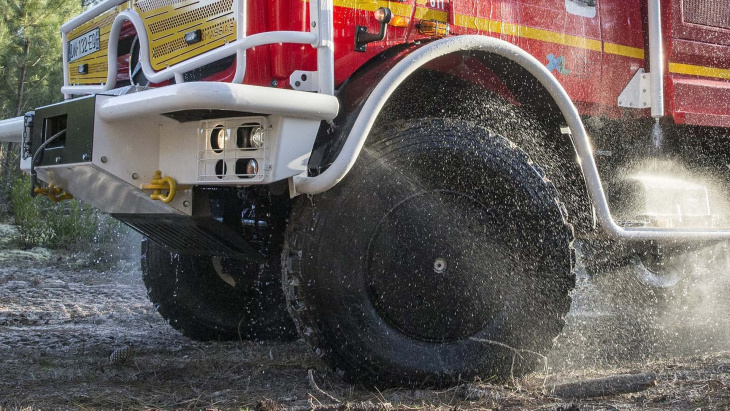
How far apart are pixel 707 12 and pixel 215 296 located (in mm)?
3217

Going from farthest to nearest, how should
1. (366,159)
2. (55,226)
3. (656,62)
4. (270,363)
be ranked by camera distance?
1. (55,226)
2. (656,62)
3. (270,363)
4. (366,159)

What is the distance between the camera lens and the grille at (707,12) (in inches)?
176

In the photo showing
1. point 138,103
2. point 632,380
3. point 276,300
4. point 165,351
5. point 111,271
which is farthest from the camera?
point 111,271

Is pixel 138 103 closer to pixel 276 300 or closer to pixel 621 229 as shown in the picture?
pixel 276 300

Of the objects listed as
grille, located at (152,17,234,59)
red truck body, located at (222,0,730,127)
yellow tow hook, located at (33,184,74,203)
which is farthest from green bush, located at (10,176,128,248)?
red truck body, located at (222,0,730,127)

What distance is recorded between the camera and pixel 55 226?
9172 mm

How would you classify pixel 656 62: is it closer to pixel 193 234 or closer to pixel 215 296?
pixel 193 234

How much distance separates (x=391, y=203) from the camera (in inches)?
124

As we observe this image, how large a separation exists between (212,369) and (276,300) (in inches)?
33.4

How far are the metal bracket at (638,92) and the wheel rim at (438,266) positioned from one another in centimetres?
146

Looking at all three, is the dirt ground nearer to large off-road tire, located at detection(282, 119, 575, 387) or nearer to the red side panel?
large off-road tire, located at detection(282, 119, 575, 387)

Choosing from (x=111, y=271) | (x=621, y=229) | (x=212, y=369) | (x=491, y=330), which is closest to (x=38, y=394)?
(x=212, y=369)

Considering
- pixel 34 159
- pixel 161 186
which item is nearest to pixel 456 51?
pixel 161 186

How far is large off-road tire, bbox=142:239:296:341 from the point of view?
4375 millimetres
